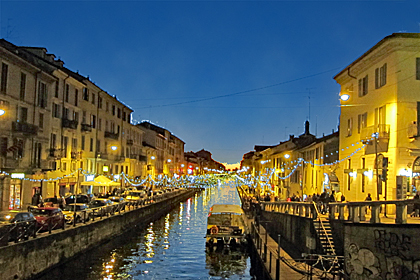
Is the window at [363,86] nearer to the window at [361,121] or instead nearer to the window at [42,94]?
the window at [361,121]

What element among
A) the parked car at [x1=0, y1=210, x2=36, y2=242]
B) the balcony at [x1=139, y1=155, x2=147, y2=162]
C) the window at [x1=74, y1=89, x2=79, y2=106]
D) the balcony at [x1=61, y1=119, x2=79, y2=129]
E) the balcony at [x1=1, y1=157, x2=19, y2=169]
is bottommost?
the parked car at [x1=0, y1=210, x2=36, y2=242]

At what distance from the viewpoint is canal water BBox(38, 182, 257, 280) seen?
890 inches

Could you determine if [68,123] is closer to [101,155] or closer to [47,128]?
[47,128]

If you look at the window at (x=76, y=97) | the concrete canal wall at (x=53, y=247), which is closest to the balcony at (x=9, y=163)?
the concrete canal wall at (x=53, y=247)

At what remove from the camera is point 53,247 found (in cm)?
2147

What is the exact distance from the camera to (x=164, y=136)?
110312mm

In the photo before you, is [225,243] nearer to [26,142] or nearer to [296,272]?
[296,272]

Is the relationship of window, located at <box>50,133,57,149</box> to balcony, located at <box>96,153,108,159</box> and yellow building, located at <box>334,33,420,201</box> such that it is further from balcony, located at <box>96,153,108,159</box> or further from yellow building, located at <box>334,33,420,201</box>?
yellow building, located at <box>334,33,420,201</box>

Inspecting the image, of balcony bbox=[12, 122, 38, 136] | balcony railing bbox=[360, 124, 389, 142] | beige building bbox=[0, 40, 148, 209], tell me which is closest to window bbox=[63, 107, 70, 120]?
beige building bbox=[0, 40, 148, 209]

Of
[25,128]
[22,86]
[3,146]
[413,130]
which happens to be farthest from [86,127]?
[413,130]

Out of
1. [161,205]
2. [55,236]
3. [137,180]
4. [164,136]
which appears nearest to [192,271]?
[55,236]

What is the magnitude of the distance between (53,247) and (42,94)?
20.6 metres

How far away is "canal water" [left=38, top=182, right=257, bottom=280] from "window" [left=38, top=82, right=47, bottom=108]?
1423 cm

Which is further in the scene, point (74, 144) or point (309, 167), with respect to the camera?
point (309, 167)
